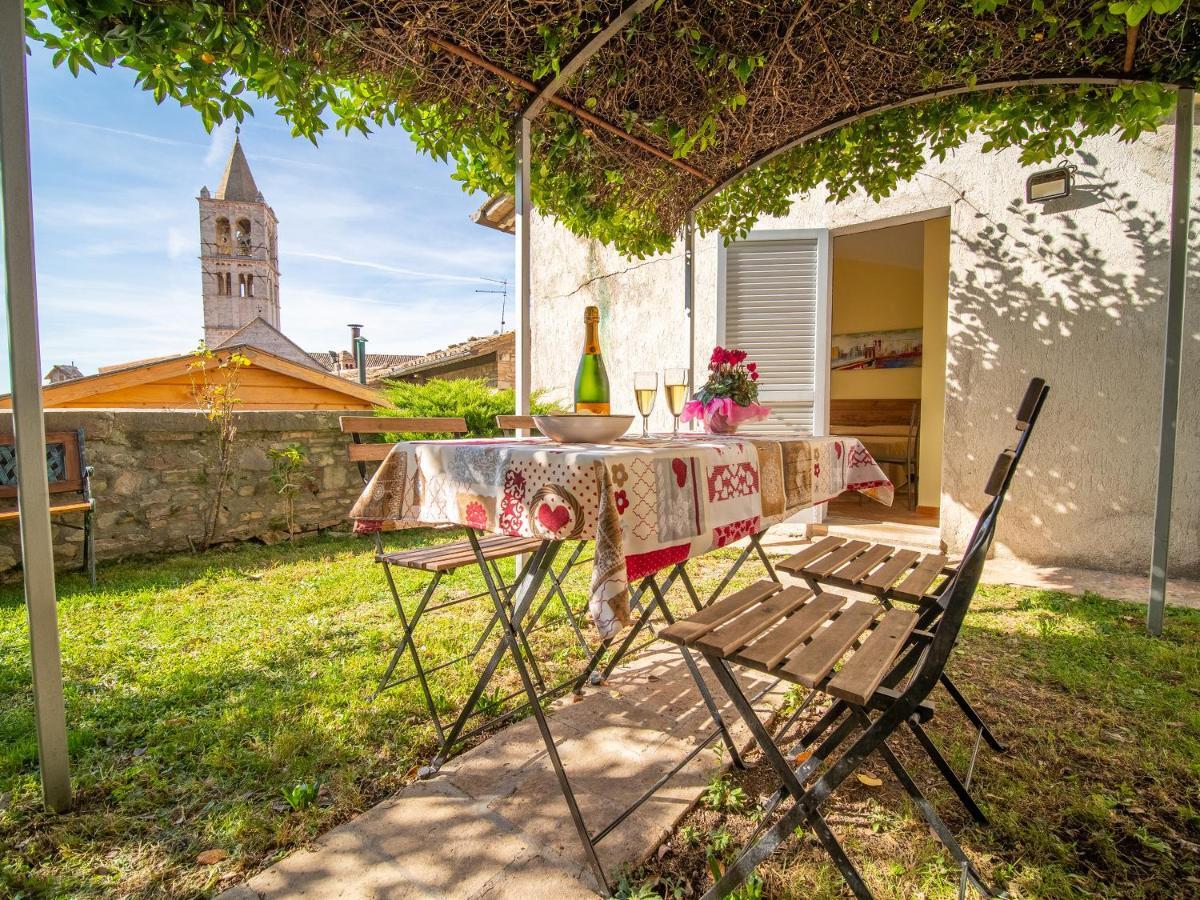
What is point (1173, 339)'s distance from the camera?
Answer: 8.42 feet

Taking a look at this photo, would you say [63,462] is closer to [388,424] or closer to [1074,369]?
[388,424]

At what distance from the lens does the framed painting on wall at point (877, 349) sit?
6523 mm

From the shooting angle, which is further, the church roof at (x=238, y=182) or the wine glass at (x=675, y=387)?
the church roof at (x=238, y=182)

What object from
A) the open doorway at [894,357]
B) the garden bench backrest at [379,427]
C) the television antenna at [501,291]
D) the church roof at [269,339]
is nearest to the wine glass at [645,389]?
the garden bench backrest at [379,427]

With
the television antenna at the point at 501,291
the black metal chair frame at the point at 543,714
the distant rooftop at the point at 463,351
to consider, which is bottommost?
the black metal chair frame at the point at 543,714

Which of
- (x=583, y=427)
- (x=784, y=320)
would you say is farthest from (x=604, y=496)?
(x=784, y=320)

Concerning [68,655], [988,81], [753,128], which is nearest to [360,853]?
[68,655]

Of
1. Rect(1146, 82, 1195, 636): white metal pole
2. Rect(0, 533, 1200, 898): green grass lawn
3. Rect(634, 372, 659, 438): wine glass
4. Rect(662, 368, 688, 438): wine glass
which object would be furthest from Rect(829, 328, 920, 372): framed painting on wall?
Rect(634, 372, 659, 438): wine glass

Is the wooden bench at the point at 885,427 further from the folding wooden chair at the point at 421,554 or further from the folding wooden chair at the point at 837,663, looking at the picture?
the folding wooden chair at the point at 421,554

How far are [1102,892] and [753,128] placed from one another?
3134 millimetres

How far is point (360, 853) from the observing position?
4.29 ft

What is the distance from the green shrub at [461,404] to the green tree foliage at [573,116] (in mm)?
2277

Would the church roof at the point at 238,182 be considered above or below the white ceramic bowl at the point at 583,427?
above

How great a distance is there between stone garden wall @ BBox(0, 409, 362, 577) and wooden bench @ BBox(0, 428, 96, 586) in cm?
13
